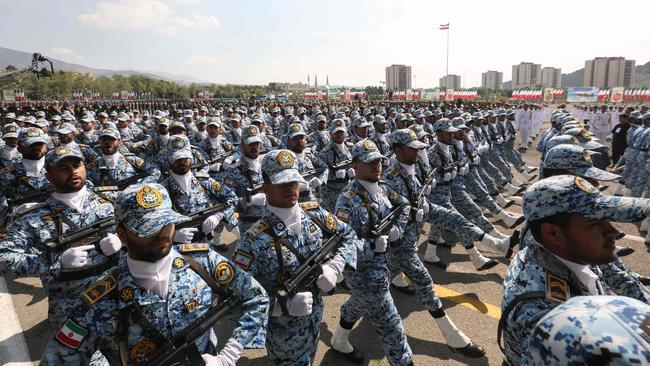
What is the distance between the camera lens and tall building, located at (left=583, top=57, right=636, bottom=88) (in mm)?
126000

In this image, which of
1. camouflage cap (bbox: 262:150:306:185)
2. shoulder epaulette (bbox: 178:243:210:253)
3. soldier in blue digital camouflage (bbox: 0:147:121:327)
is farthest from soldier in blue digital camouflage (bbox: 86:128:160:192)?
shoulder epaulette (bbox: 178:243:210:253)

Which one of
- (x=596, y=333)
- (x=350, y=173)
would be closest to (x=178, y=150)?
(x=350, y=173)

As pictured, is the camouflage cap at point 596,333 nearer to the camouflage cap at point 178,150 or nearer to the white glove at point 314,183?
the camouflage cap at point 178,150

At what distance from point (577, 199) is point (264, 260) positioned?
7.44 feet

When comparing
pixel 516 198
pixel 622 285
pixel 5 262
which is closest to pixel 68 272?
pixel 5 262

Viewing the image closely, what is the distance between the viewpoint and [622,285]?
121 inches

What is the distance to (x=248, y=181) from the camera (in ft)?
21.2

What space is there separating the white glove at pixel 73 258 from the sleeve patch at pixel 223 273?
1.91 metres

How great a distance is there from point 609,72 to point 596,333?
167 meters

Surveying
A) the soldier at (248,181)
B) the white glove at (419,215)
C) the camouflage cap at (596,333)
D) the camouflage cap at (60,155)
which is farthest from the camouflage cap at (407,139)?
the camouflage cap at (596,333)

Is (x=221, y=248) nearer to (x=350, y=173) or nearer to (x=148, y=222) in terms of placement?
(x=350, y=173)

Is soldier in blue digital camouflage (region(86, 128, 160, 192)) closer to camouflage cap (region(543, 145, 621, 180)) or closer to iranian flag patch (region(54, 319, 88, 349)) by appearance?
iranian flag patch (region(54, 319, 88, 349))

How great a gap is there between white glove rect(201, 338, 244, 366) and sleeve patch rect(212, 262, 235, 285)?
400 mm

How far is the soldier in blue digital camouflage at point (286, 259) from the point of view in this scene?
3.03m
